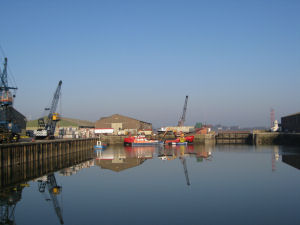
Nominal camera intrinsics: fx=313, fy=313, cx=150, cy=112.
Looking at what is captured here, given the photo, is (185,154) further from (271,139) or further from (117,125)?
(117,125)

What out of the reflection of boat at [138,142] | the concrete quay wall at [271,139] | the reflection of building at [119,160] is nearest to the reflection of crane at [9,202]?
the reflection of building at [119,160]

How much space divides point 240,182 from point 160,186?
8.17 metres

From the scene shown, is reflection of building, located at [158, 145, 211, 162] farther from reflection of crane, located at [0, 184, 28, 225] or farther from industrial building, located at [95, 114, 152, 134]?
industrial building, located at [95, 114, 152, 134]

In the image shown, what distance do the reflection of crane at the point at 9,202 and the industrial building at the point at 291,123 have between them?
82.9 metres

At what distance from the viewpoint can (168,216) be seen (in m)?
19.7

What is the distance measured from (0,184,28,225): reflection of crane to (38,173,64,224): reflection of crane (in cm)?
188

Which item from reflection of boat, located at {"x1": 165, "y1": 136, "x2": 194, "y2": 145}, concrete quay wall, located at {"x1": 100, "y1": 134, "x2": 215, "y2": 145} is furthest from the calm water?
concrete quay wall, located at {"x1": 100, "y1": 134, "x2": 215, "y2": 145}

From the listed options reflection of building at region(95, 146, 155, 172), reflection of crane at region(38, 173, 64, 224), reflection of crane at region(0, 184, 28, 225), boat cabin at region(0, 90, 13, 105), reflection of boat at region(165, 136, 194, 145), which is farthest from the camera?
reflection of boat at region(165, 136, 194, 145)

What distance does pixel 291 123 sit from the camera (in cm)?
9700

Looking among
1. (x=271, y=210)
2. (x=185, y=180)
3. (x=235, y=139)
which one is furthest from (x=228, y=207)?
(x=235, y=139)

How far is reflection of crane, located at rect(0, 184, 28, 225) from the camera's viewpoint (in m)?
19.9

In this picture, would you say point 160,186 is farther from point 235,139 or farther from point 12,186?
point 235,139

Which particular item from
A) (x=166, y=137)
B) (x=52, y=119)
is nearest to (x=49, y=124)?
(x=52, y=119)

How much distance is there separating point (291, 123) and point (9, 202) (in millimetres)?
91445
